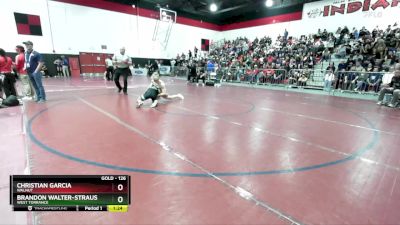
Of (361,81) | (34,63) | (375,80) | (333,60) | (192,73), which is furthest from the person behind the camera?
(192,73)

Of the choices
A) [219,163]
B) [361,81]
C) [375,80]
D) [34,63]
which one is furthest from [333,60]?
[34,63]

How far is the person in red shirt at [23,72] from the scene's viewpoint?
648 centimetres

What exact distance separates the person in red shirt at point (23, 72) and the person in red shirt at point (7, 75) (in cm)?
23

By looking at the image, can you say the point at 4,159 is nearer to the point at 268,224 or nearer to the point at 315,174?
the point at 268,224

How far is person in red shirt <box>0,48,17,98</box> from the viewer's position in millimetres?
6184

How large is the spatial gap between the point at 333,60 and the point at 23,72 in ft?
54.5

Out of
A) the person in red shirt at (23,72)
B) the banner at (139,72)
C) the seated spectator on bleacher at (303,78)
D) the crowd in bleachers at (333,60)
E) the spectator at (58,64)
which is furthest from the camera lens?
the banner at (139,72)

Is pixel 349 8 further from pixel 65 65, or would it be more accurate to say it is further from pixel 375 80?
pixel 65 65

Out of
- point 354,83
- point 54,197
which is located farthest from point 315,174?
point 354,83

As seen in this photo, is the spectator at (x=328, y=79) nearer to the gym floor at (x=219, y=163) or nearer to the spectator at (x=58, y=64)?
the gym floor at (x=219, y=163)

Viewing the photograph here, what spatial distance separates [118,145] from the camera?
Result: 3254 millimetres

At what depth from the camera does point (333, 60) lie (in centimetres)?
1415
